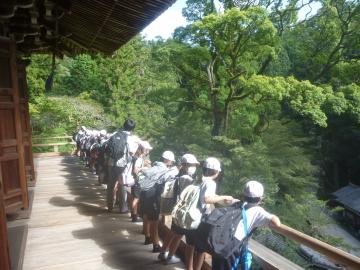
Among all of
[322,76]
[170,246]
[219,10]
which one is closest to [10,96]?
[170,246]

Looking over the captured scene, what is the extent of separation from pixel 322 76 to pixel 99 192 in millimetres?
16073

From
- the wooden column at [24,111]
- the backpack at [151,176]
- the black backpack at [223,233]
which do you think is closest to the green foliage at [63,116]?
the wooden column at [24,111]

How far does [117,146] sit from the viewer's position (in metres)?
5.59

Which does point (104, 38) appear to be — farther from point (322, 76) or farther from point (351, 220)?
point (351, 220)

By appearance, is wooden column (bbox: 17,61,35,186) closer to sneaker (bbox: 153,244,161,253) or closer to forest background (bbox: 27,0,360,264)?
sneaker (bbox: 153,244,161,253)

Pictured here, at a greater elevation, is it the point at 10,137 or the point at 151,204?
the point at 10,137

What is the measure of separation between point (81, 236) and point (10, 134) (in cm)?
177

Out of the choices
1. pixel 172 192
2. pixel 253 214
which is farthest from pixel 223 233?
pixel 172 192

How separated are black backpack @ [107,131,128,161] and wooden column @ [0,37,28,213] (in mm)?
1308

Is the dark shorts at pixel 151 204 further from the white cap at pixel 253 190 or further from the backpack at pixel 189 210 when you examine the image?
the white cap at pixel 253 190

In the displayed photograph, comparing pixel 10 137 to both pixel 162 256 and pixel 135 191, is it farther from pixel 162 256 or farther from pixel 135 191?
pixel 162 256

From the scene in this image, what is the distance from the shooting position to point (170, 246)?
4047 mm

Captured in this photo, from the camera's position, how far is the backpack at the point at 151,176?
4.17m

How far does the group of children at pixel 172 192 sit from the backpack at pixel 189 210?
0.13ft
